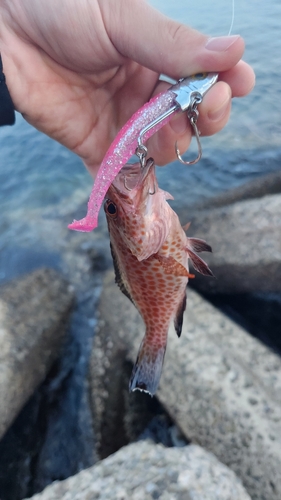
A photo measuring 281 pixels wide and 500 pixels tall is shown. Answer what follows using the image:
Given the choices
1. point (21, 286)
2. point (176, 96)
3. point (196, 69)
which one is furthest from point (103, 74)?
point (21, 286)

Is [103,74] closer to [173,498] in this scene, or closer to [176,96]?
[176,96]

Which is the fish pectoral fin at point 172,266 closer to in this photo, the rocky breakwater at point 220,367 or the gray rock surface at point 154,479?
the gray rock surface at point 154,479

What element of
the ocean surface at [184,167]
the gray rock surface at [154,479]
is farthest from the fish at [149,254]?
the ocean surface at [184,167]

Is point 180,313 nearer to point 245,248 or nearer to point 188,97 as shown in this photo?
point 188,97

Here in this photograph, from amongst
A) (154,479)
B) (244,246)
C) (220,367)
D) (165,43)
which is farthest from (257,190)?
(154,479)

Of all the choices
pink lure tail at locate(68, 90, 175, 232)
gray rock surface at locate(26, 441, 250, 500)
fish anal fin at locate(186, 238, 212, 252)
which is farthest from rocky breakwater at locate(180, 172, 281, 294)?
pink lure tail at locate(68, 90, 175, 232)

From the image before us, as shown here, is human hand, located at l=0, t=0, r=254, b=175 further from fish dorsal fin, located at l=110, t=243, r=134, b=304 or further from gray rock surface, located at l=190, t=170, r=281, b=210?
gray rock surface, located at l=190, t=170, r=281, b=210
